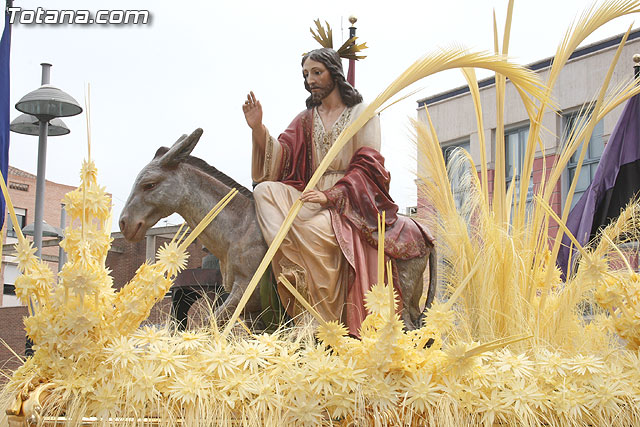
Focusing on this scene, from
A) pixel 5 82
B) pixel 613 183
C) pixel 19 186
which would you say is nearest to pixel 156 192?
pixel 5 82

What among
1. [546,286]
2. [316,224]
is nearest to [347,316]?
[316,224]

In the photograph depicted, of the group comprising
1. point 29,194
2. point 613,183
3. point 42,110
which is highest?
point 29,194

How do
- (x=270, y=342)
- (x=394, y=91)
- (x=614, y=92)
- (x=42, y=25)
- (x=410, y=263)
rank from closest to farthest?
1. (x=270, y=342)
2. (x=394, y=91)
3. (x=410, y=263)
4. (x=614, y=92)
5. (x=42, y=25)

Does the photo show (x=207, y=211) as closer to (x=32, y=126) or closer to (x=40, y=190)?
(x=40, y=190)

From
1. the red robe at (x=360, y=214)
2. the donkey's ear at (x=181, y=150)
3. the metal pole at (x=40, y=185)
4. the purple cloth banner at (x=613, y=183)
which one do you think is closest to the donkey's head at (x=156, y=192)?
the donkey's ear at (x=181, y=150)

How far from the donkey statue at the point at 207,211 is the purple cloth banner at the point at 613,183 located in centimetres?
344

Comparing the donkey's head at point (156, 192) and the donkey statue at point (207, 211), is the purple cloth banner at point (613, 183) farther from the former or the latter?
the donkey's head at point (156, 192)

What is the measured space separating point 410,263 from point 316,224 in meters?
0.60

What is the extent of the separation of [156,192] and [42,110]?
11.0 ft

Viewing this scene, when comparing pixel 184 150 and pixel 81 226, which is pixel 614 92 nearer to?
pixel 184 150

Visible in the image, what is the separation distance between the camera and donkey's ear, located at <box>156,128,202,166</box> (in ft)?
12.8

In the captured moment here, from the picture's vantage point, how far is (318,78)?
409 centimetres

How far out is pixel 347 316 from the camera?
3.77m

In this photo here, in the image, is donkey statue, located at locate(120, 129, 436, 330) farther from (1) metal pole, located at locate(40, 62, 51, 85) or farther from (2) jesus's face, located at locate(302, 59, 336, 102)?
(1) metal pole, located at locate(40, 62, 51, 85)
